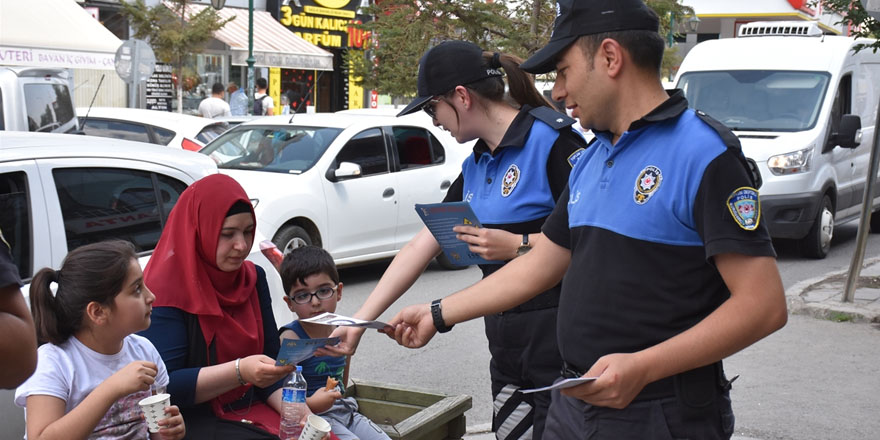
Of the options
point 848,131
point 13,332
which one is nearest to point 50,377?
point 13,332

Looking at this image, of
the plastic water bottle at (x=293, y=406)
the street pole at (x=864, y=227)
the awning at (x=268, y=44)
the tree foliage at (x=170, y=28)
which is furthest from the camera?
the awning at (x=268, y=44)

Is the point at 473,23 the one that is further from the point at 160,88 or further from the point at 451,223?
the point at 160,88

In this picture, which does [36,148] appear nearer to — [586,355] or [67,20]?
[586,355]

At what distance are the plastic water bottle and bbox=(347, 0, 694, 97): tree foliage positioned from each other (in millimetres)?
9847

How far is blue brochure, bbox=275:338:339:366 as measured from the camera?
302cm

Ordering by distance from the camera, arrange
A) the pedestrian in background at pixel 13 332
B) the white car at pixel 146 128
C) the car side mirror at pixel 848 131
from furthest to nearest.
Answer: the white car at pixel 146 128, the car side mirror at pixel 848 131, the pedestrian in background at pixel 13 332

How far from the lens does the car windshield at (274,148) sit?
9.85 m

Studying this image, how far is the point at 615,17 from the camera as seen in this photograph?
2.42 m

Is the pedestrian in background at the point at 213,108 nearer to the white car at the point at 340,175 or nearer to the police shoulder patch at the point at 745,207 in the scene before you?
the white car at the point at 340,175

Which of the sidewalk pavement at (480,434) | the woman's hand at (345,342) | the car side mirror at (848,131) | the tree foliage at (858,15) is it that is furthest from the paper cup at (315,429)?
the car side mirror at (848,131)

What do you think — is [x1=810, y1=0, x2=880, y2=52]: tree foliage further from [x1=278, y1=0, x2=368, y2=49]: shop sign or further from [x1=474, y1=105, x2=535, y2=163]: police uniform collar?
[x1=278, y1=0, x2=368, y2=49]: shop sign

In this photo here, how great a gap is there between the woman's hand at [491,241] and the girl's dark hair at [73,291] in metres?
1.10

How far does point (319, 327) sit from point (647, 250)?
2009 mm

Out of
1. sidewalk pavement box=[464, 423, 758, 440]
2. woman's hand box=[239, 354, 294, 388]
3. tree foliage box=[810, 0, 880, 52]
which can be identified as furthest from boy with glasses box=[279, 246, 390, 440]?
tree foliage box=[810, 0, 880, 52]
